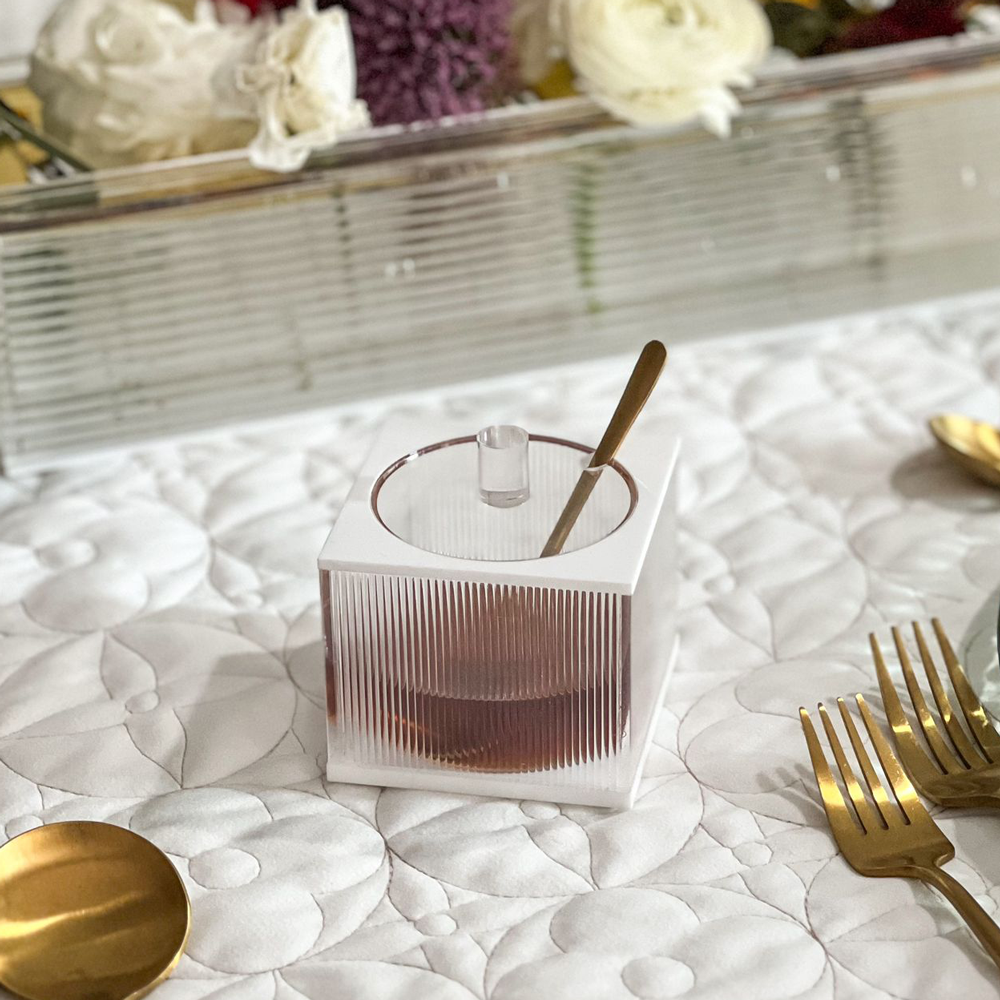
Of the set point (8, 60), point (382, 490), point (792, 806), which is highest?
point (8, 60)

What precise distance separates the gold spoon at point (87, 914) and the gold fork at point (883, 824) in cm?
21

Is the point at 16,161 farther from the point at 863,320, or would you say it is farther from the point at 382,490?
the point at 863,320

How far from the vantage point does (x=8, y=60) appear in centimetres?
77

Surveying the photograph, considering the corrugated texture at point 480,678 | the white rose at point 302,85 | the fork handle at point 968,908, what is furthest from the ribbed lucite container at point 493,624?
the white rose at point 302,85

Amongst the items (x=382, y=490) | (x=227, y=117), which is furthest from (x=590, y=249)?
(x=382, y=490)

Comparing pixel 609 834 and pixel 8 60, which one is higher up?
pixel 8 60

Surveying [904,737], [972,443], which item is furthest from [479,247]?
[904,737]

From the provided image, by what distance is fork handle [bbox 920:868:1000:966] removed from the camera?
40 cm

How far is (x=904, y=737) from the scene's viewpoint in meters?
0.48

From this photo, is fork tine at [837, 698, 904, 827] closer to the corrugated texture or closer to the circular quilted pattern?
the corrugated texture

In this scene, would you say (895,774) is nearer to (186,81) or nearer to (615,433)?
(615,433)

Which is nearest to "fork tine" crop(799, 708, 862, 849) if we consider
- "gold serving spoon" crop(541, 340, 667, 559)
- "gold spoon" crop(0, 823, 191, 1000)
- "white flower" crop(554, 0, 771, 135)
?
"gold serving spoon" crop(541, 340, 667, 559)

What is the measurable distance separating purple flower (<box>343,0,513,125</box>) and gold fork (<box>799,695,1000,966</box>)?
0.38 m

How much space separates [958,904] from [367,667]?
0.20 meters
